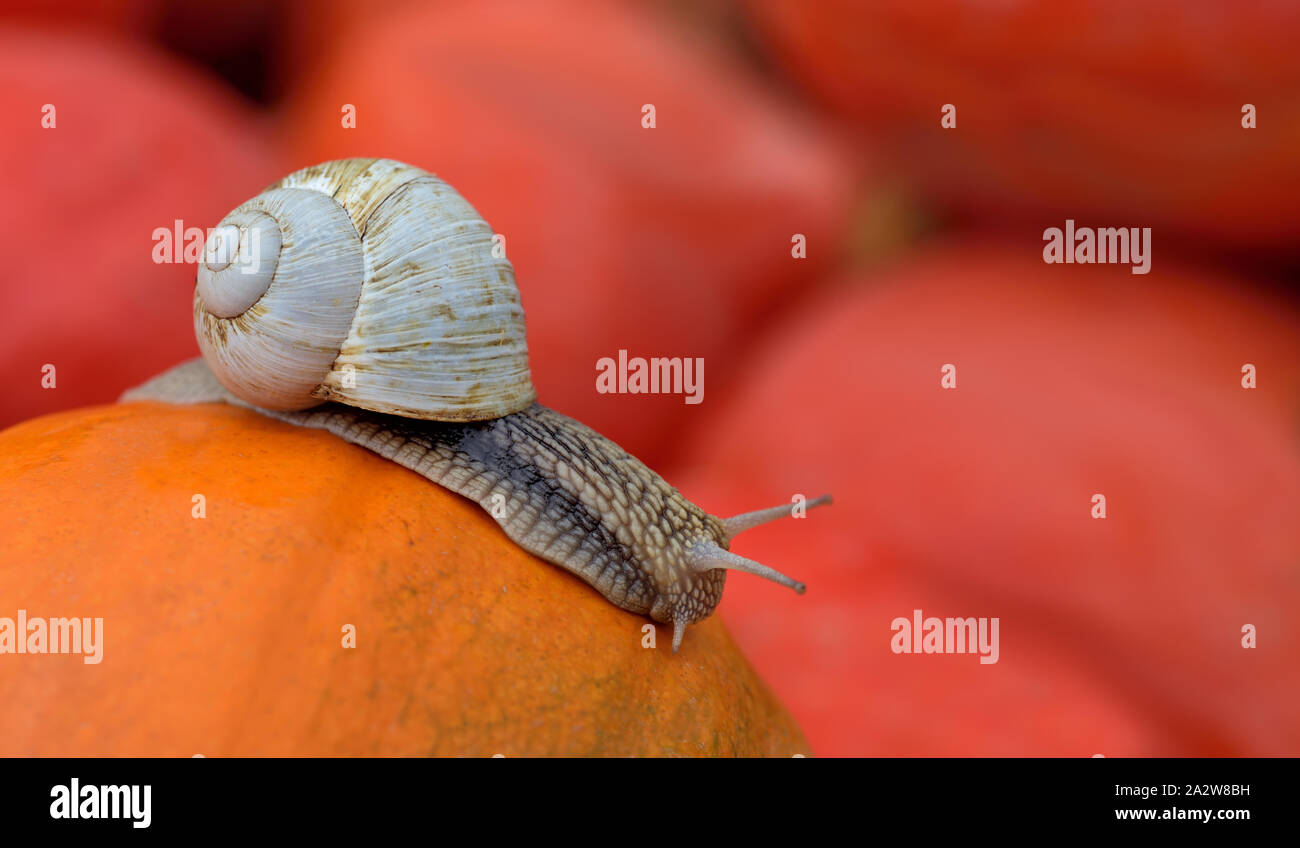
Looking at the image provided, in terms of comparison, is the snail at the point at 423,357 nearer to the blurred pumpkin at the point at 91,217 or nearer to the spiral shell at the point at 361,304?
the spiral shell at the point at 361,304

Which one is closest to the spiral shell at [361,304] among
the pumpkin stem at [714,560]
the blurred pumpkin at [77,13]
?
the pumpkin stem at [714,560]

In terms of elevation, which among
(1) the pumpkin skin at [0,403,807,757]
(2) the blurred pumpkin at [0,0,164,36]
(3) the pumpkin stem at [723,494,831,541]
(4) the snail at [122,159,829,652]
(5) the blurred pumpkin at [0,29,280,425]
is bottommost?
(1) the pumpkin skin at [0,403,807,757]

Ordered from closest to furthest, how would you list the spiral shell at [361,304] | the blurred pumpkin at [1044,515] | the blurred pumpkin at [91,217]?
1. the spiral shell at [361,304]
2. the blurred pumpkin at [1044,515]
3. the blurred pumpkin at [91,217]

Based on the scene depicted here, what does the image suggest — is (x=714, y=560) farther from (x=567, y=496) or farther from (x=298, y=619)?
(x=298, y=619)

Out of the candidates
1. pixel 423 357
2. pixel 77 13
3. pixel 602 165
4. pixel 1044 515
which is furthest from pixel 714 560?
pixel 77 13

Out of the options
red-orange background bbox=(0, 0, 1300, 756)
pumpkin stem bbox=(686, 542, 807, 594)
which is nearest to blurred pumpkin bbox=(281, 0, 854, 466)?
red-orange background bbox=(0, 0, 1300, 756)

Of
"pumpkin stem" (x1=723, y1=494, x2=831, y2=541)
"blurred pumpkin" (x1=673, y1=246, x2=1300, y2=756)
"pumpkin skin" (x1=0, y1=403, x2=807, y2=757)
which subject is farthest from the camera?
"blurred pumpkin" (x1=673, y1=246, x2=1300, y2=756)

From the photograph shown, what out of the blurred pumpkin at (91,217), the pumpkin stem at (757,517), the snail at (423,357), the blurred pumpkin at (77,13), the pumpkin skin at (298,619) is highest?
the blurred pumpkin at (77,13)

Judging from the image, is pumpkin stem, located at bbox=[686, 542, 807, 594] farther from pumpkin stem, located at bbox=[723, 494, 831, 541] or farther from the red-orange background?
the red-orange background
